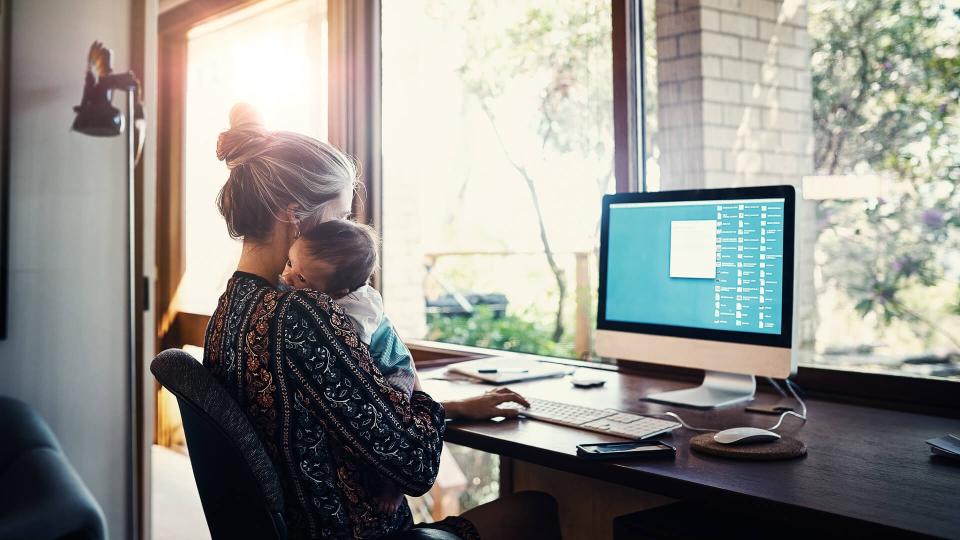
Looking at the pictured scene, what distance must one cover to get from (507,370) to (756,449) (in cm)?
95

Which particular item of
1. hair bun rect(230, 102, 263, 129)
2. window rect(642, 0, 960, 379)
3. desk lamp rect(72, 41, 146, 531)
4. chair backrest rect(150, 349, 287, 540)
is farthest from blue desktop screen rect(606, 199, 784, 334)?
desk lamp rect(72, 41, 146, 531)

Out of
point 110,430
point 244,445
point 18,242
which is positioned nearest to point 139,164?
point 18,242

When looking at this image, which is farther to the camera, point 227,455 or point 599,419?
point 599,419

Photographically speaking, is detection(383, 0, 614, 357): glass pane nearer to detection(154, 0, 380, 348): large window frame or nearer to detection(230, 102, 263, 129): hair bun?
detection(154, 0, 380, 348): large window frame

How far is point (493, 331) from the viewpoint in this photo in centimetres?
429

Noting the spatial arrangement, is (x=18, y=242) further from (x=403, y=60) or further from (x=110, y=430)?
(x=403, y=60)

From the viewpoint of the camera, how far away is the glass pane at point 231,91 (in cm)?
362

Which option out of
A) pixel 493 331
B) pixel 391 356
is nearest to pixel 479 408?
pixel 391 356

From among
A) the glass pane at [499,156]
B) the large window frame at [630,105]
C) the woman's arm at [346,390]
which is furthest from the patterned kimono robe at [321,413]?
the glass pane at [499,156]

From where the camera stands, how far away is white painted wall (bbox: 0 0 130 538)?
8.13 feet

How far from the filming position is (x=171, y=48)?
4.49 metres

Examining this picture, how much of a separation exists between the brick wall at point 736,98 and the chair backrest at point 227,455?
1.44 m

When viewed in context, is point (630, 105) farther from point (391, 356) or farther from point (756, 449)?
point (756, 449)

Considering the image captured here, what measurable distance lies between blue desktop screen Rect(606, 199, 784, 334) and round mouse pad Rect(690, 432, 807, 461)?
345mm
